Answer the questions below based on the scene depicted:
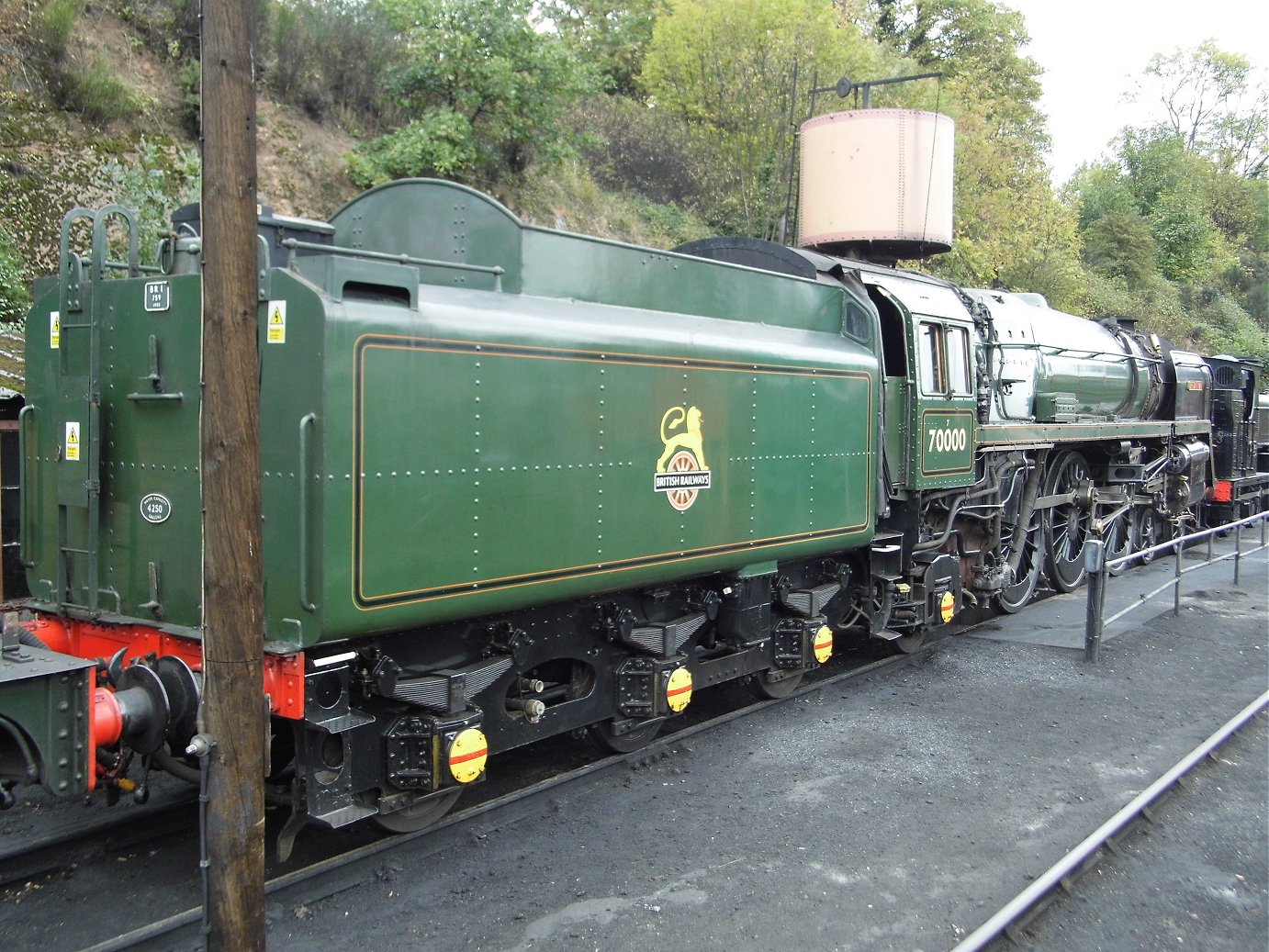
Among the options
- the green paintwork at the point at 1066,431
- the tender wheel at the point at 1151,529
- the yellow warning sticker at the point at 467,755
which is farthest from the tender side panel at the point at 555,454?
the tender wheel at the point at 1151,529

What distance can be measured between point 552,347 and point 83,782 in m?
2.50

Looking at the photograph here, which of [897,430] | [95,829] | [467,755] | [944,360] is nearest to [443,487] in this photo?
[467,755]

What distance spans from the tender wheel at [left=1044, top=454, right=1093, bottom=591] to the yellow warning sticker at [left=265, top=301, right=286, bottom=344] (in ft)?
28.0

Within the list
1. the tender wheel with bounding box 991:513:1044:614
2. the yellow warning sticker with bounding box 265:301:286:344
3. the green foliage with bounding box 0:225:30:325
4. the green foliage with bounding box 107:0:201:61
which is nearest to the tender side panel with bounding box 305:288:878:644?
the yellow warning sticker with bounding box 265:301:286:344

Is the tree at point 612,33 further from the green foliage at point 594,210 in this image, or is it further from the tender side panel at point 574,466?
the tender side panel at point 574,466

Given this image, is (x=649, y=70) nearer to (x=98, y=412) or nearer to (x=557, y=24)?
(x=557, y=24)

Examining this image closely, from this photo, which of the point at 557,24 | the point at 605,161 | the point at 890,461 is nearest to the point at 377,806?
the point at 890,461

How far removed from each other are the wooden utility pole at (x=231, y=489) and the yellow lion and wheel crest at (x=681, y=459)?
2452mm

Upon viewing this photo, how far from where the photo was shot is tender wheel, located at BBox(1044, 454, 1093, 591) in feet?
34.7

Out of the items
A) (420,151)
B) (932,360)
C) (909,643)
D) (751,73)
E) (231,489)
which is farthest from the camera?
(751,73)

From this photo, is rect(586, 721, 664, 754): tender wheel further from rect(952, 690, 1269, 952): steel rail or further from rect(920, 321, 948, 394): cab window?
rect(920, 321, 948, 394): cab window

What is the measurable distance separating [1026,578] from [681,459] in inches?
250

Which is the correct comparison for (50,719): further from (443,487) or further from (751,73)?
(751,73)

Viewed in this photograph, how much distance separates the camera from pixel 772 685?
23.2ft
